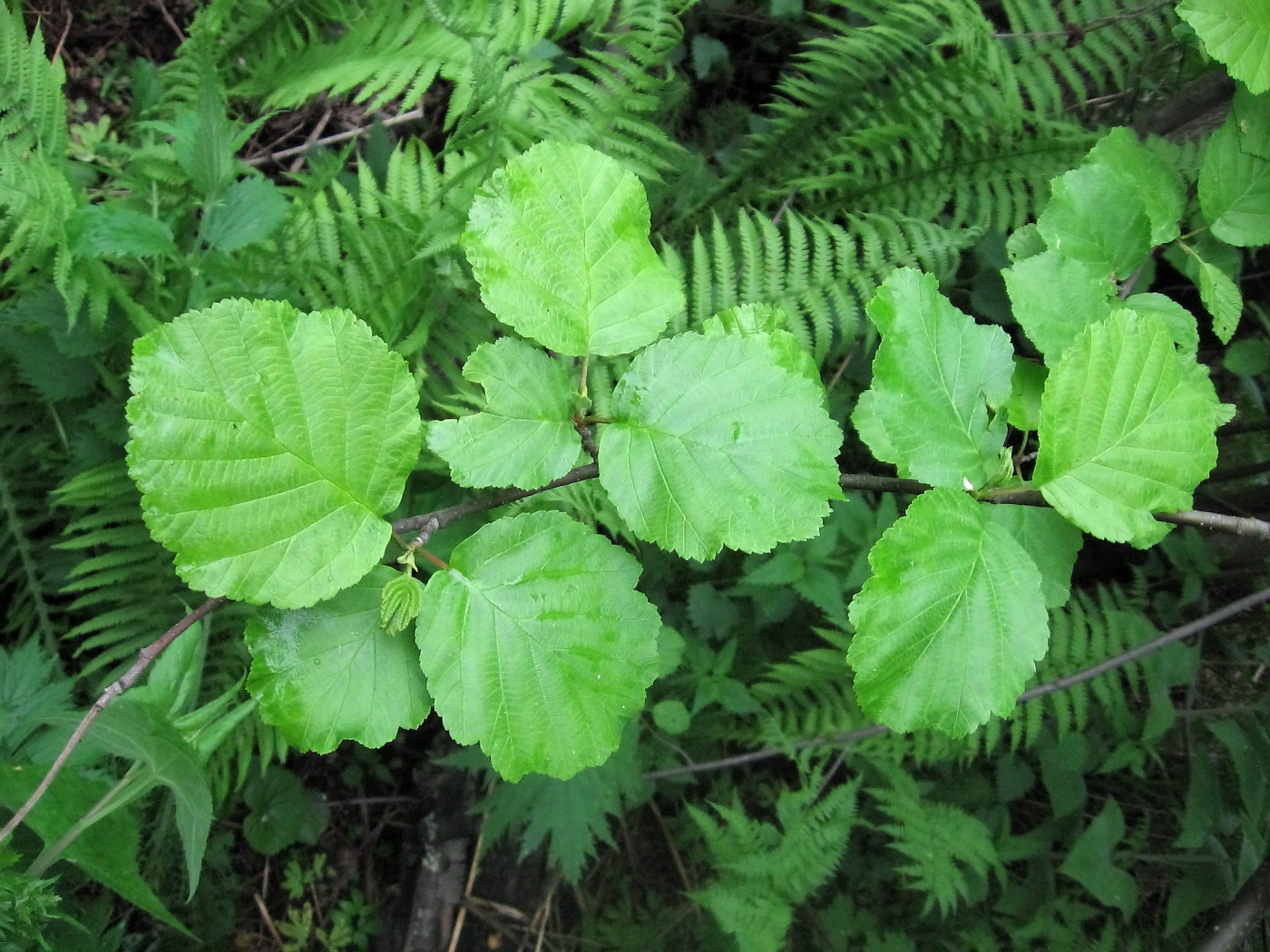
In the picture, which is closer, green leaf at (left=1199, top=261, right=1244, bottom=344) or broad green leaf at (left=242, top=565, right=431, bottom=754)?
broad green leaf at (left=242, top=565, right=431, bottom=754)

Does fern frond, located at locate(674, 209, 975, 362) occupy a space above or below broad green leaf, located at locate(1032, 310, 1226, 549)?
below

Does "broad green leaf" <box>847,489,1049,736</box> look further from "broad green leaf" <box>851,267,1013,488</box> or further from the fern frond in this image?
the fern frond

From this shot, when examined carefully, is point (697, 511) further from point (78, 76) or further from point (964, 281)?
point (78, 76)

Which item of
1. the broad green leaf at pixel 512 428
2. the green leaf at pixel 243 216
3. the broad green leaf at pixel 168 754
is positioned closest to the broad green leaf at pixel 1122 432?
the broad green leaf at pixel 512 428

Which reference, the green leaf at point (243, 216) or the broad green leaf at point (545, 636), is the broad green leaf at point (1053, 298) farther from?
the green leaf at point (243, 216)

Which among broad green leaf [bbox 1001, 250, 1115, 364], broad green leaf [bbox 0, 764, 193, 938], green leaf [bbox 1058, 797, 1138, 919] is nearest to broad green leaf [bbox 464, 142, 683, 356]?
broad green leaf [bbox 1001, 250, 1115, 364]

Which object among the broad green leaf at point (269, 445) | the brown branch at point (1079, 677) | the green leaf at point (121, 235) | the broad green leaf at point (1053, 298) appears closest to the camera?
the broad green leaf at point (269, 445)
